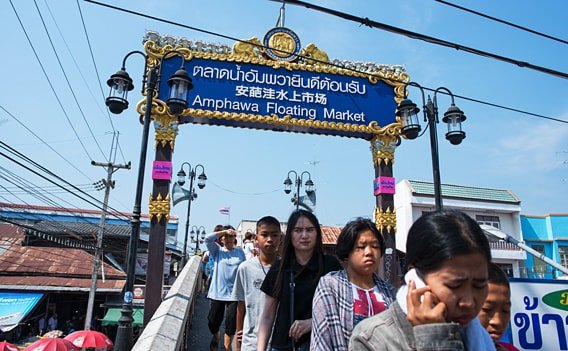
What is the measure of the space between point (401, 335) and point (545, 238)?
99.9 feet

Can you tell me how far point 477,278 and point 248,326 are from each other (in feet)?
7.78

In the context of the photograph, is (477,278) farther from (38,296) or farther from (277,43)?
(38,296)

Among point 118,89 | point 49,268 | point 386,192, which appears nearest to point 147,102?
point 118,89

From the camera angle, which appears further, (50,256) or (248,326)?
(50,256)

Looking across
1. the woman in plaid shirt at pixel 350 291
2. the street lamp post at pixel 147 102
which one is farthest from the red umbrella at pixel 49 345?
the woman in plaid shirt at pixel 350 291

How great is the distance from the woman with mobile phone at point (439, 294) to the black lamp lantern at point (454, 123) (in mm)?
6587

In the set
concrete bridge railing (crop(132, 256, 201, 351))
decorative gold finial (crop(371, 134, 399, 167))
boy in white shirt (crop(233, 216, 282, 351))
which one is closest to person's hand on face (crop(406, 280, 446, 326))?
boy in white shirt (crop(233, 216, 282, 351))

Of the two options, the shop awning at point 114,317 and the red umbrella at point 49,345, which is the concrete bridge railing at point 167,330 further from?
the shop awning at point 114,317

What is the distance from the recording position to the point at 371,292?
7.40 feet

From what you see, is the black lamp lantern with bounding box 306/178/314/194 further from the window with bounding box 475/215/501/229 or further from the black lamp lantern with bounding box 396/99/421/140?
the window with bounding box 475/215/501/229

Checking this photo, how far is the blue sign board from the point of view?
8422 millimetres

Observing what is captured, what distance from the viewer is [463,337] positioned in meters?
1.25

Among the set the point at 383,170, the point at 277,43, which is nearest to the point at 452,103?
the point at 383,170

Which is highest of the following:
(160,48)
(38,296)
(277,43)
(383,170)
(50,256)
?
(277,43)
